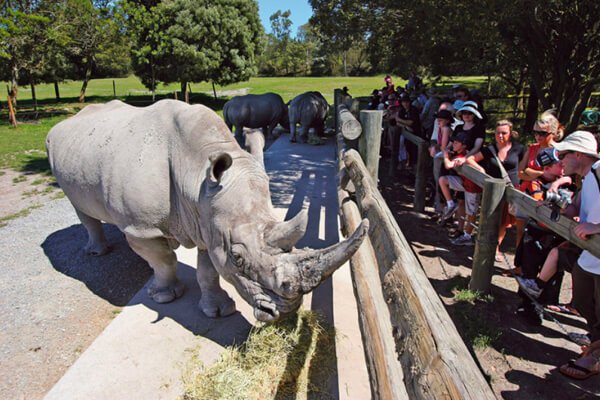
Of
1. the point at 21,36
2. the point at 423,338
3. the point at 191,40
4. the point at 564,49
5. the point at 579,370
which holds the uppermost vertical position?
the point at 191,40

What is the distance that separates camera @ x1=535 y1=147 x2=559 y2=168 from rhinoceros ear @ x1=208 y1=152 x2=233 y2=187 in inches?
136

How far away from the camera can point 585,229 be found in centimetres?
289

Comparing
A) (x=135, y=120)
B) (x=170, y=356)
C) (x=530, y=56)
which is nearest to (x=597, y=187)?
(x=170, y=356)

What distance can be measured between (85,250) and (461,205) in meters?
5.68

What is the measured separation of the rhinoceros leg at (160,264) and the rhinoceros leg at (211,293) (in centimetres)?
41

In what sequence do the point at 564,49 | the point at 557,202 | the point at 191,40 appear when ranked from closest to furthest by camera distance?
1. the point at 557,202
2. the point at 564,49
3. the point at 191,40

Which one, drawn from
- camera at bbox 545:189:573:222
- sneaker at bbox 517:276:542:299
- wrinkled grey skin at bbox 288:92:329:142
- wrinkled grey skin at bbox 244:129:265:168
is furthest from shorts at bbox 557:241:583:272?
wrinkled grey skin at bbox 288:92:329:142

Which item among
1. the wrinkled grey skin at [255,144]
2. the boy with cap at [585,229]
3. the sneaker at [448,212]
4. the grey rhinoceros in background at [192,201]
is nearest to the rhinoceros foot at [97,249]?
the grey rhinoceros in background at [192,201]

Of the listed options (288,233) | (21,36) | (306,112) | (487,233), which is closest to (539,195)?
(487,233)

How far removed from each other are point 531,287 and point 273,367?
283 centimetres

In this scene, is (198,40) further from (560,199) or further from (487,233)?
(560,199)

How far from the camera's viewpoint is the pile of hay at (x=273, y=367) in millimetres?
3000

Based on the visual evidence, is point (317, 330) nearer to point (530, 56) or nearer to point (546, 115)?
point (546, 115)

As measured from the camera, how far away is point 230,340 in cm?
370
